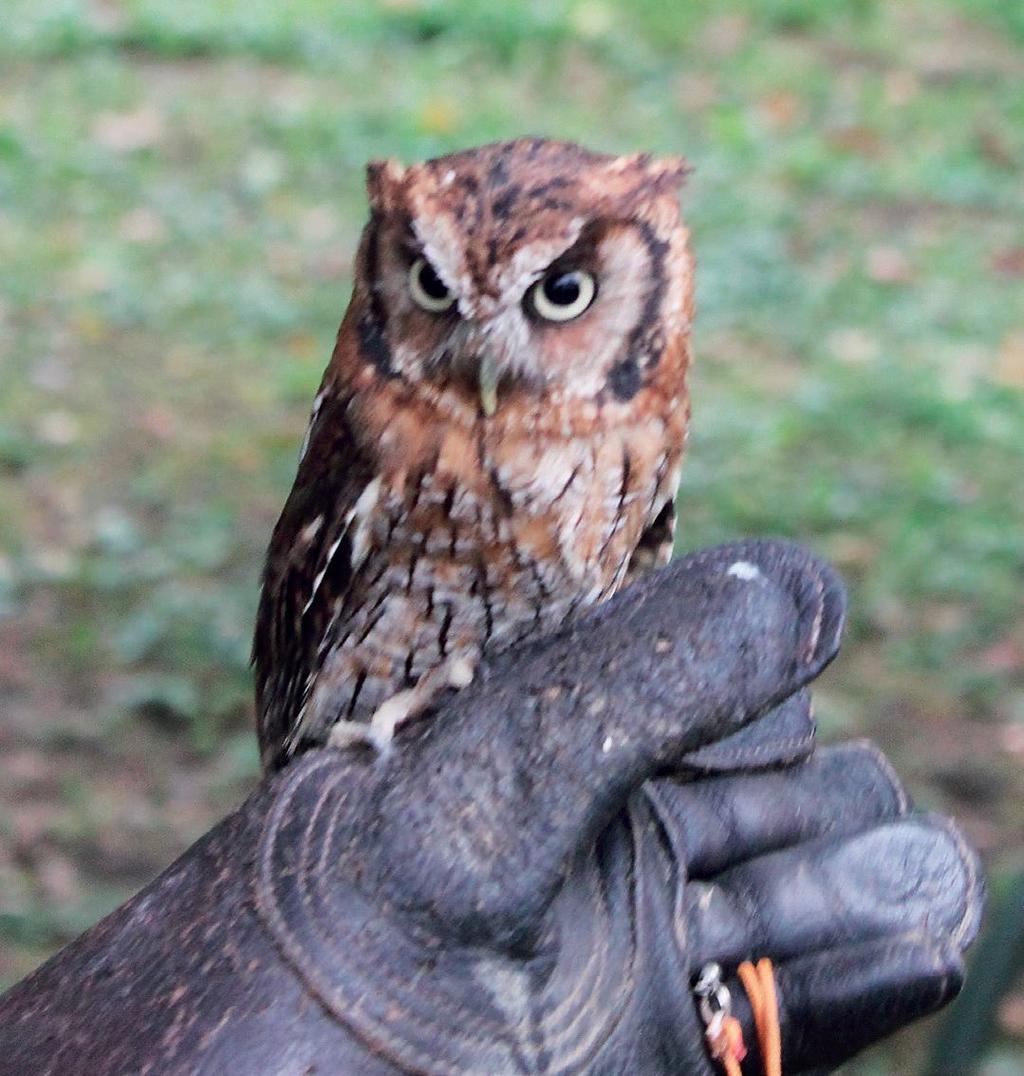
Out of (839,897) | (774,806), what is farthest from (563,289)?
(839,897)

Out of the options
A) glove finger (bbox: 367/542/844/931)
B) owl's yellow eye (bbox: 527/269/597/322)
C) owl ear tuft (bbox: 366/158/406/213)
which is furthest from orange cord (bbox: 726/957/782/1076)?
owl ear tuft (bbox: 366/158/406/213)

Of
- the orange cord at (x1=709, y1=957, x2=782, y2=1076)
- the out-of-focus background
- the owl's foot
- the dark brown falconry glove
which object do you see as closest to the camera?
the dark brown falconry glove

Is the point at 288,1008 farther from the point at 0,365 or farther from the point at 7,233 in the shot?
the point at 7,233

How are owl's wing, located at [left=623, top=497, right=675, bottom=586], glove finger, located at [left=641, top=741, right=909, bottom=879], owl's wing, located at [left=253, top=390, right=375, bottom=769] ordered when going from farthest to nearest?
owl's wing, located at [left=623, top=497, right=675, bottom=586], owl's wing, located at [left=253, top=390, right=375, bottom=769], glove finger, located at [left=641, top=741, right=909, bottom=879]

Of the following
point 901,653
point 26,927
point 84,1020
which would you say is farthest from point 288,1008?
point 901,653

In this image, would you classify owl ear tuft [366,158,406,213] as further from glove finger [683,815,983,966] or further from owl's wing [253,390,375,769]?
glove finger [683,815,983,966]

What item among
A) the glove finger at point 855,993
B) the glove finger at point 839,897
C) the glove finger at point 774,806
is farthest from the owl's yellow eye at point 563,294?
the glove finger at point 855,993
